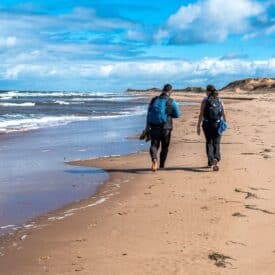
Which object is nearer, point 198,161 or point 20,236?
point 20,236

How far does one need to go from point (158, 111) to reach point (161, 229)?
452 centimetres

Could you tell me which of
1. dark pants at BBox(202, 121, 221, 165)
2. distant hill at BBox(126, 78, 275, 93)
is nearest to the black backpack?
dark pants at BBox(202, 121, 221, 165)

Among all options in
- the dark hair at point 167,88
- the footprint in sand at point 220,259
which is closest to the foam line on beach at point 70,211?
the footprint in sand at point 220,259

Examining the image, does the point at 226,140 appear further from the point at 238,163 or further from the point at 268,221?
the point at 268,221

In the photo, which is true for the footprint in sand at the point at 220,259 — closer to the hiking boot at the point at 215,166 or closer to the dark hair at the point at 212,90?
the hiking boot at the point at 215,166

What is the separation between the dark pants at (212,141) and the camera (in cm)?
1073

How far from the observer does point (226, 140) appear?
1547 cm

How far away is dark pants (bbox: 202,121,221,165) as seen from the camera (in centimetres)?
1073

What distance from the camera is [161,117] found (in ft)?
34.7

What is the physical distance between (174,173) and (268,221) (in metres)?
3.96

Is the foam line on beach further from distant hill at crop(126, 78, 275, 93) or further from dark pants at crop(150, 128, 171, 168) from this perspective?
distant hill at crop(126, 78, 275, 93)

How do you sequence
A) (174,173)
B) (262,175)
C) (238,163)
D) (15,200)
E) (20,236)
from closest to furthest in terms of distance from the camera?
(20,236), (15,200), (262,175), (174,173), (238,163)

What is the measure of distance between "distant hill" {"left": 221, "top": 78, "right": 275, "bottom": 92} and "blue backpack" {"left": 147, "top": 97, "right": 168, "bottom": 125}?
9665 centimetres

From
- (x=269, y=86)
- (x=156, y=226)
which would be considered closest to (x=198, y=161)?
(x=156, y=226)
